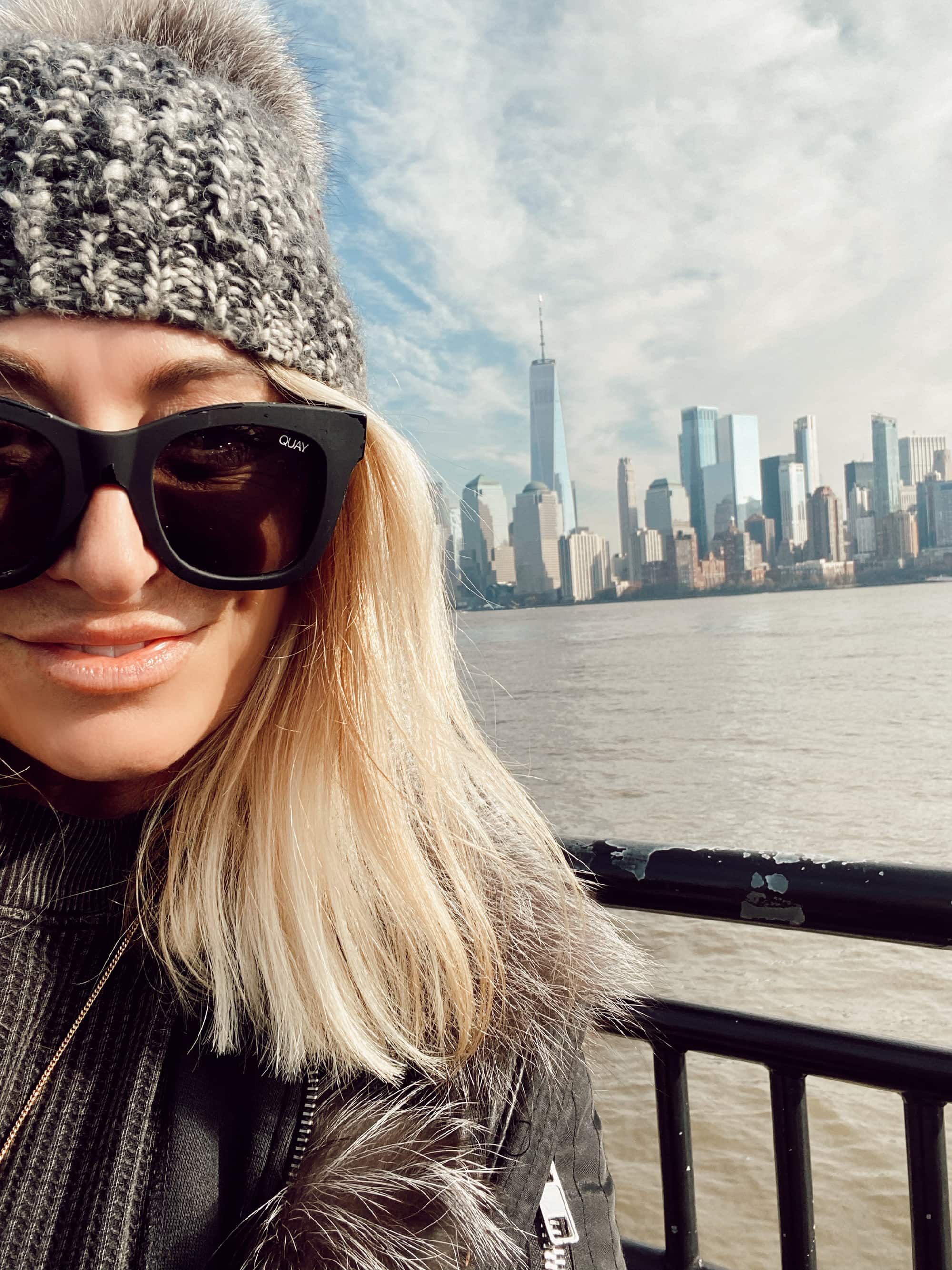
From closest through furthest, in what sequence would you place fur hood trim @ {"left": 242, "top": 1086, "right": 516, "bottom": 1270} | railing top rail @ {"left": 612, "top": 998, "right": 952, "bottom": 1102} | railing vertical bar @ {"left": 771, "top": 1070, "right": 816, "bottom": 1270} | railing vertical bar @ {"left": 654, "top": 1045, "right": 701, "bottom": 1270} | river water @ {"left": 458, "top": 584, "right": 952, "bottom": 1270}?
fur hood trim @ {"left": 242, "top": 1086, "right": 516, "bottom": 1270} → railing top rail @ {"left": 612, "top": 998, "right": 952, "bottom": 1102} → railing vertical bar @ {"left": 771, "top": 1070, "right": 816, "bottom": 1270} → railing vertical bar @ {"left": 654, "top": 1045, "right": 701, "bottom": 1270} → river water @ {"left": 458, "top": 584, "right": 952, "bottom": 1270}

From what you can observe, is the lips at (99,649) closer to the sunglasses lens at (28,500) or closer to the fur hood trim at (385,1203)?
the sunglasses lens at (28,500)

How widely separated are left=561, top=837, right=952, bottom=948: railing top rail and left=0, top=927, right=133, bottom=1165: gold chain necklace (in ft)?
Result: 2.04

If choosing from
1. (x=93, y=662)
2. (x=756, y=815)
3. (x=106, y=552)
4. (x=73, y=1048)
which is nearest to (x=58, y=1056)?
(x=73, y=1048)

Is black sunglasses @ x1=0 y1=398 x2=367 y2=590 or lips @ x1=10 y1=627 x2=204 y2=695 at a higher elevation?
black sunglasses @ x1=0 y1=398 x2=367 y2=590

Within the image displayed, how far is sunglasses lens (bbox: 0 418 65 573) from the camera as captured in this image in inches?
38.3

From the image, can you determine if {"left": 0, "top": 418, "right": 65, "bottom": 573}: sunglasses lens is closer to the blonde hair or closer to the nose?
the nose

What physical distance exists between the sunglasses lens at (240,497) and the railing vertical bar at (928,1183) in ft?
3.20

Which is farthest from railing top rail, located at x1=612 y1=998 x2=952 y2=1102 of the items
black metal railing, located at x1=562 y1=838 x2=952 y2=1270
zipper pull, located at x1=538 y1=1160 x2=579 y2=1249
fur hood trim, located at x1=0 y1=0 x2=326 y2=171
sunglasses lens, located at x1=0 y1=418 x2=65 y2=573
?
fur hood trim, located at x1=0 y1=0 x2=326 y2=171

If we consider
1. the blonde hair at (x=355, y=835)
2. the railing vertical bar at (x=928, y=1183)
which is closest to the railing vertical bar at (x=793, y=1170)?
the railing vertical bar at (x=928, y=1183)

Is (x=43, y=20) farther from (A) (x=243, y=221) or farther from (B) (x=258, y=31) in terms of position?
(A) (x=243, y=221)

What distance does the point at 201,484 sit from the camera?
42.2 inches

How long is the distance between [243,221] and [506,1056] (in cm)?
104

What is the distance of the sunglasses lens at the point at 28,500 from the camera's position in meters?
0.97

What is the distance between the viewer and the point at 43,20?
3.92 feet
